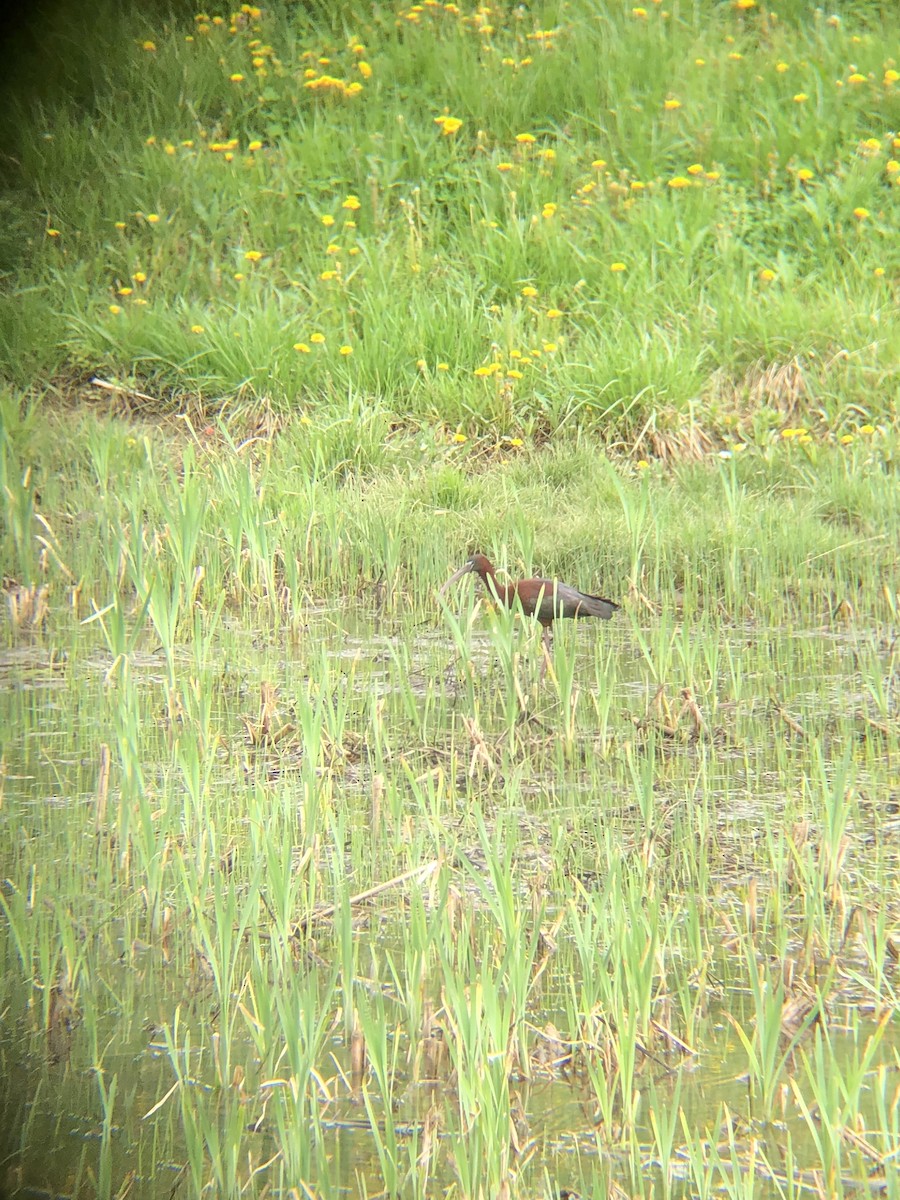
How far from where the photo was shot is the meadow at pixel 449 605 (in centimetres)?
231

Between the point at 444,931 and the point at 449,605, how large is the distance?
252cm

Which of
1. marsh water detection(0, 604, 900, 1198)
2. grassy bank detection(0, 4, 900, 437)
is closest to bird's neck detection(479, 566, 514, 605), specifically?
marsh water detection(0, 604, 900, 1198)

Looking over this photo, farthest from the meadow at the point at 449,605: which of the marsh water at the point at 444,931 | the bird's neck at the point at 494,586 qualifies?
the bird's neck at the point at 494,586

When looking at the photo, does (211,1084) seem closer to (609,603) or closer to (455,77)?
(609,603)

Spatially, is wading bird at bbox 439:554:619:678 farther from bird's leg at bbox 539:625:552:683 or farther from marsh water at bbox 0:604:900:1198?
marsh water at bbox 0:604:900:1198

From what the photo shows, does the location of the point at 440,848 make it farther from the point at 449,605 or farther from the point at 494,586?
the point at 449,605

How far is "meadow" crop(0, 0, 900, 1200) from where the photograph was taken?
231 cm

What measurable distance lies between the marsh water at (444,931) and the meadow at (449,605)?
0.5 inches

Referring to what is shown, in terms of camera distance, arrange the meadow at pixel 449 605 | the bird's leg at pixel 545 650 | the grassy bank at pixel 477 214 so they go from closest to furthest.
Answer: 1. the meadow at pixel 449 605
2. the bird's leg at pixel 545 650
3. the grassy bank at pixel 477 214

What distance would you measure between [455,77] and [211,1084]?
7482 millimetres

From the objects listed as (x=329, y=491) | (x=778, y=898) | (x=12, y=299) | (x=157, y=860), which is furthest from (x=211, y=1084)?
(x=12, y=299)

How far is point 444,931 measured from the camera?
2.49 meters

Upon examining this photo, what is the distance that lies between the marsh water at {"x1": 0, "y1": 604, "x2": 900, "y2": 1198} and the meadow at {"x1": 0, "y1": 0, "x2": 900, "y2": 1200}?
13 millimetres

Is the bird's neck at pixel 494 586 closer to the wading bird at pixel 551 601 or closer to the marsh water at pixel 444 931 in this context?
the wading bird at pixel 551 601
